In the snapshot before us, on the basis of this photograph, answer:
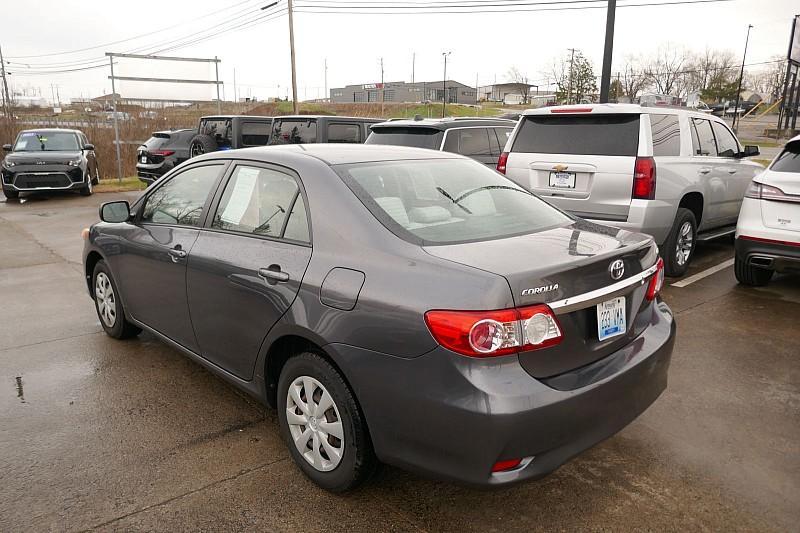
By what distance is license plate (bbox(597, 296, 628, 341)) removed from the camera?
251cm

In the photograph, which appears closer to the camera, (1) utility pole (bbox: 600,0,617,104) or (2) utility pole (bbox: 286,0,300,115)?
(1) utility pole (bbox: 600,0,617,104)

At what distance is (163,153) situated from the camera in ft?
47.7

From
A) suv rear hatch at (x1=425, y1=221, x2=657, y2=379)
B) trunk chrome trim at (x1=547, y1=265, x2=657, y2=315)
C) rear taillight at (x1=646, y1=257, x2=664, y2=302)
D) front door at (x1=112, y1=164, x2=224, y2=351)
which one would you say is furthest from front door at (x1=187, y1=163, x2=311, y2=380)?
rear taillight at (x1=646, y1=257, x2=664, y2=302)

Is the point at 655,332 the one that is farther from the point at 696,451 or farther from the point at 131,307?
the point at 131,307

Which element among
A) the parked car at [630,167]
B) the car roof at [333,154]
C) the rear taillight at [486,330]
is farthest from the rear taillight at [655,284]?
the parked car at [630,167]

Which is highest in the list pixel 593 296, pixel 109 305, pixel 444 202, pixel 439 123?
pixel 439 123

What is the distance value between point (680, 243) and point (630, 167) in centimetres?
132

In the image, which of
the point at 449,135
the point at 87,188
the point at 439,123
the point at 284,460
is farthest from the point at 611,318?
the point at 87,188

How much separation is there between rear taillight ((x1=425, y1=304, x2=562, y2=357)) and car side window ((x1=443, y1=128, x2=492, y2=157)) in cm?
592

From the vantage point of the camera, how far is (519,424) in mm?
2158

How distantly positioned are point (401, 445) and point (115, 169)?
2482 cm

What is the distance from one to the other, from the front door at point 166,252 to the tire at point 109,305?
0.26 m

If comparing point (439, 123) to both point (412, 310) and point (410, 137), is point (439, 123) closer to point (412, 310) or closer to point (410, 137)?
point (410, 137)

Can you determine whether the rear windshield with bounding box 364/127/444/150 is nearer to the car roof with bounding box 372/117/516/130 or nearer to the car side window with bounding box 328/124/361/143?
the car roof with bounding box 372/117/516/130
